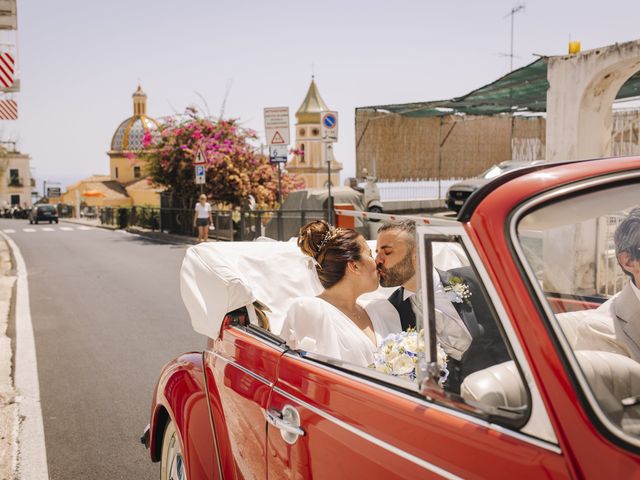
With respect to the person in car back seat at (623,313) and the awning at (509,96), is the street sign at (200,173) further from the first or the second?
the person in car back seat at (623,313)

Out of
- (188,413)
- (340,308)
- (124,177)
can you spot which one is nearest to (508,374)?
(340,308)

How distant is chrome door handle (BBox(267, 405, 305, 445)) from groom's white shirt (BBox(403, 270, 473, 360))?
1.60ft

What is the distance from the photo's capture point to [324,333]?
103 inches

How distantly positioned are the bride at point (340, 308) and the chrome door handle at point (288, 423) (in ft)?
1.21

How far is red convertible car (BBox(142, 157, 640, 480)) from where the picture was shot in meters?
1.43

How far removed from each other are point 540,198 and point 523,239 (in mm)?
103

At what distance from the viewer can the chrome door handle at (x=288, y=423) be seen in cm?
210

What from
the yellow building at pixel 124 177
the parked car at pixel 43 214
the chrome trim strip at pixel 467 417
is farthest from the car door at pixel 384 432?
the yellow building at pixel 124 177

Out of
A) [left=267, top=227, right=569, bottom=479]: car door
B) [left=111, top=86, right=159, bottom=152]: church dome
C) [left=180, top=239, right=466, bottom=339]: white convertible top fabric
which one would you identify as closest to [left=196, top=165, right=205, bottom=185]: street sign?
[left=180, top=239, right=466, bottom=339]: white convertible top fabric

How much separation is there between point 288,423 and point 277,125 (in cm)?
1557

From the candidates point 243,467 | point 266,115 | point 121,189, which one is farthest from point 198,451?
point 121,189

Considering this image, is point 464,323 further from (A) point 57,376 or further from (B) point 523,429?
(A) point 57,376

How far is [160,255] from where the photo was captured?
18844 millimetres

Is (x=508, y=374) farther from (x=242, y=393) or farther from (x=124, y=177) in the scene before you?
(x=124, y=177)
